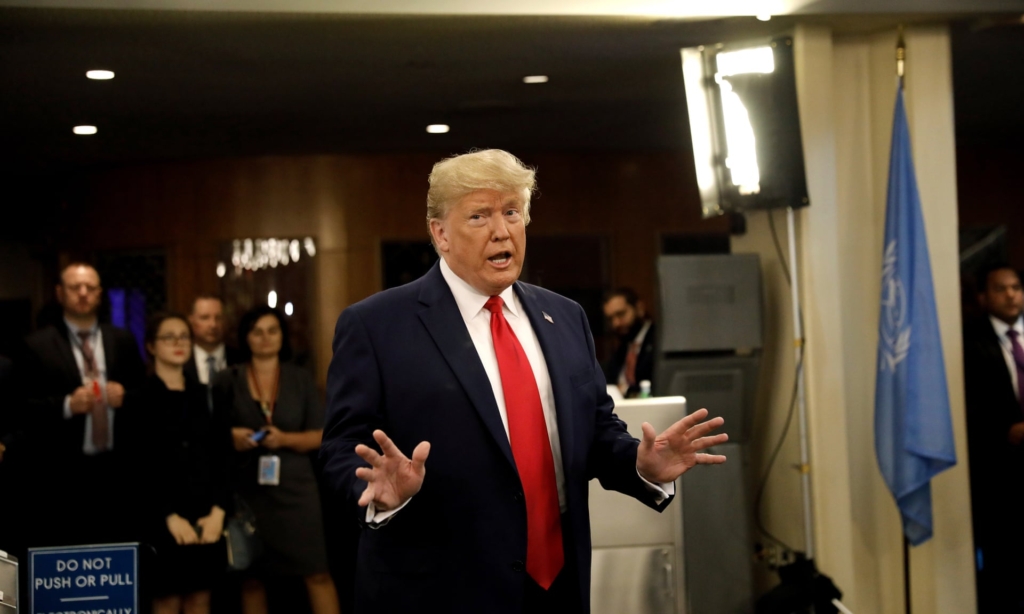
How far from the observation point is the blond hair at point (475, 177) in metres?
1.95

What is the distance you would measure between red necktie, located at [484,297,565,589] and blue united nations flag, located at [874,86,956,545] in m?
2.52

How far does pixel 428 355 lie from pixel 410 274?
6.65 metres

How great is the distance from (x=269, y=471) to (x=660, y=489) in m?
2.76

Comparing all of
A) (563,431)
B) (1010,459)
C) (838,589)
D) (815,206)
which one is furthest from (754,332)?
(563,431)

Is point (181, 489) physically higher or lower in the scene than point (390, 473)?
lower

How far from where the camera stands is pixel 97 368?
451cm

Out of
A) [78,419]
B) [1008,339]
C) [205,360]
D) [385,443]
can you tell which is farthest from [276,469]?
[1008,339]

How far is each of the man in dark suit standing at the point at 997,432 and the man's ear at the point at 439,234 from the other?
11.7ft

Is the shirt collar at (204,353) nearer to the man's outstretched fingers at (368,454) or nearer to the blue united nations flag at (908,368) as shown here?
the blue united nations flag at (908,368)

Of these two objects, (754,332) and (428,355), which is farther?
(754,332)

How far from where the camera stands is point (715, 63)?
14.1 feet

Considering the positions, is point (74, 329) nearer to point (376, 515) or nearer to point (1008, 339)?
point (376, 515)

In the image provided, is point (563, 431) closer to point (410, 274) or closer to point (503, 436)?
point (503, 436)

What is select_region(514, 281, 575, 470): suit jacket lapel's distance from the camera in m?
1.97
